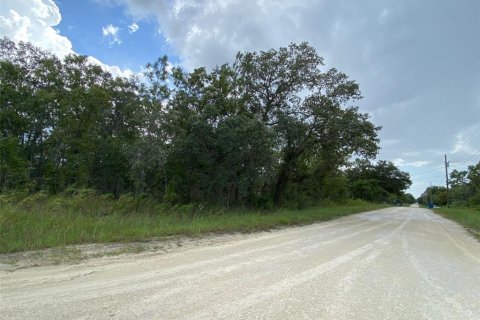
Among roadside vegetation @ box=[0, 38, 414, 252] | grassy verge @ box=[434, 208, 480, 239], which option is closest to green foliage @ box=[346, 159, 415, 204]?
grassy verge @ box=[434, 208, 480, 239]

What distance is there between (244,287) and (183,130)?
1626cm

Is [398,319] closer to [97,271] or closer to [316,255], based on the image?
[316,255]

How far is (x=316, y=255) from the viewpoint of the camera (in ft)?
25.6

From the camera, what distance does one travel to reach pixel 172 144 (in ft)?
66.3

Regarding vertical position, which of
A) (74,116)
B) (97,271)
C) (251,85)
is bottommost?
(97,271)

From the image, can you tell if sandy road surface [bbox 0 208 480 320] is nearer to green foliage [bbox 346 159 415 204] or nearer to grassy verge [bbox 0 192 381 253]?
grassy verge [bbox 0 192 381 253]

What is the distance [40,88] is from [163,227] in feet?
81.3

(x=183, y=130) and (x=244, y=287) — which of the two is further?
(x=183, y=130)

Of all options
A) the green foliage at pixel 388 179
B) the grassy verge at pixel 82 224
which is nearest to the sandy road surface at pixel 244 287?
the grassy verge at pixel 82 224

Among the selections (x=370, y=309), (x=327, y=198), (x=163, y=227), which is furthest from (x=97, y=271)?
(x=327, y=198)

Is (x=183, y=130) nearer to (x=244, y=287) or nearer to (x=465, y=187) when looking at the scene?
(x=244, y=287)

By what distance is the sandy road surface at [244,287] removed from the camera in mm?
3982

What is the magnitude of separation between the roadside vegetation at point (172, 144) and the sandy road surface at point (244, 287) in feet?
10.7

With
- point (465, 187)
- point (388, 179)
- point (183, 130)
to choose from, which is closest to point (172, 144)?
A: point (183, 130)
